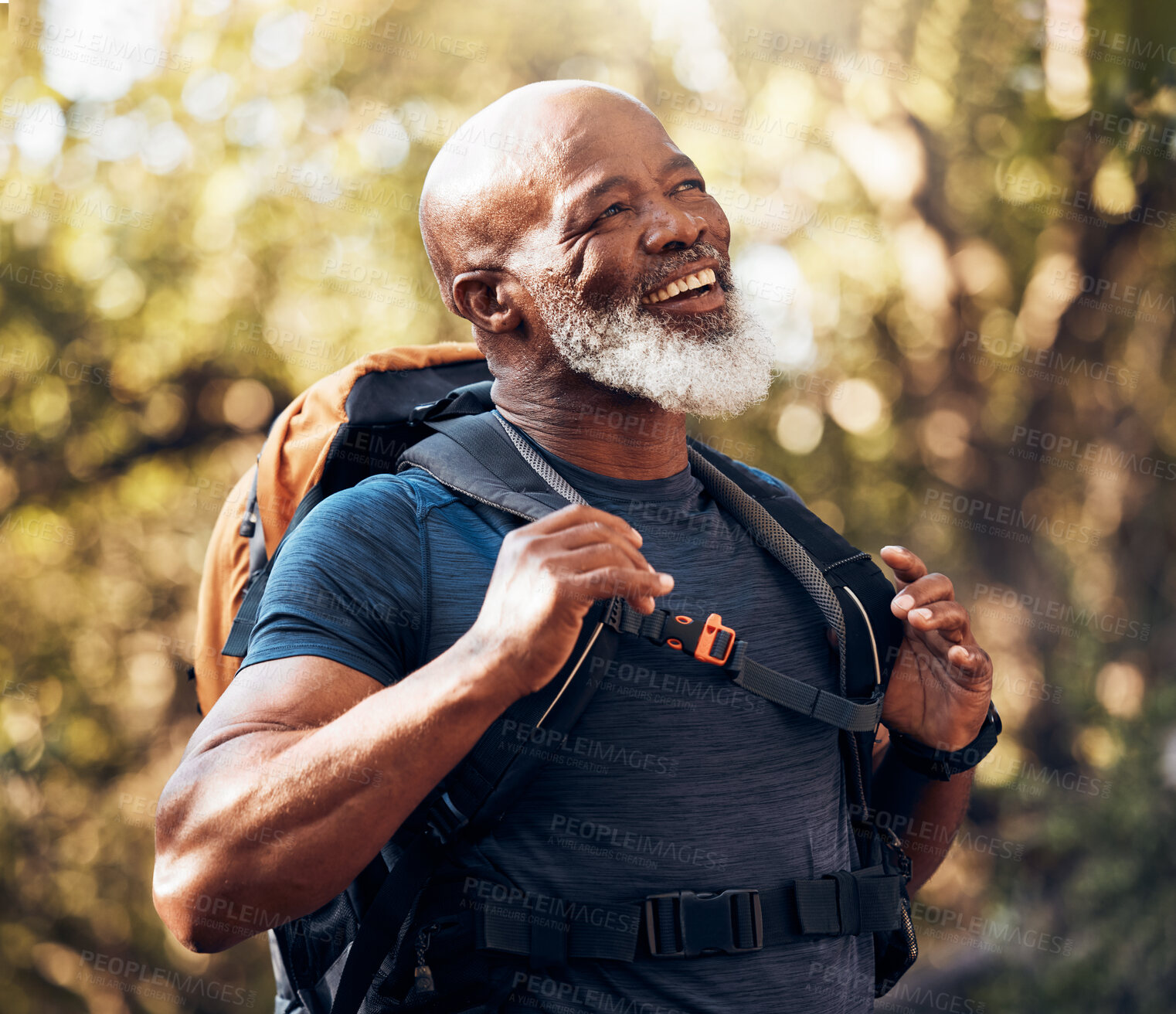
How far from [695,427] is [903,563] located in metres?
4.67

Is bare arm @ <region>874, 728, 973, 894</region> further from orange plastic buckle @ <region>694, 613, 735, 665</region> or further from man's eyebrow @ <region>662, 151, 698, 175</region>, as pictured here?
man's eyebrow @ <region>662, 151, 698, 175</region>

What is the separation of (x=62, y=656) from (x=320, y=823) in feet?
17.0

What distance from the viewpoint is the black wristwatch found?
1757mm

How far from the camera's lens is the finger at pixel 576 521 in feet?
4.02

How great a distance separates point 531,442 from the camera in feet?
5.65

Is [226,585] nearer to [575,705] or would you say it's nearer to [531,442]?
[531,442]

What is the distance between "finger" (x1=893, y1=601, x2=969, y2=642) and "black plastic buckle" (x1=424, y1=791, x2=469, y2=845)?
72 centimetres

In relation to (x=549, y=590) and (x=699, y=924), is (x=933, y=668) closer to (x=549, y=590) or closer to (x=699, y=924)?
(x=699, y=924)

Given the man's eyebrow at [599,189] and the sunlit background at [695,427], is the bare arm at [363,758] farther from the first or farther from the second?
the sunlit background at [695,427]

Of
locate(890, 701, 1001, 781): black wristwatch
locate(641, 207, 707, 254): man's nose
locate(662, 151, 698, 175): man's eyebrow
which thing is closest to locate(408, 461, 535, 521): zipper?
locate(641, 207, 707, 254): man's nose

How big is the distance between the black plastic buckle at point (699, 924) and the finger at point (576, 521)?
52cm

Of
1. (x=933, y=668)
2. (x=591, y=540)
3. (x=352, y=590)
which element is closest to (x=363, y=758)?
(x=352, y=590)

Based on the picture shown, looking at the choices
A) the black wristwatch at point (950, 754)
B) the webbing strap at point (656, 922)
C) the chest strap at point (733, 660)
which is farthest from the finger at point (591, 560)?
the black wristwatch at point (950, 754)

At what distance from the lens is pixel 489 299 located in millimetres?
1795
